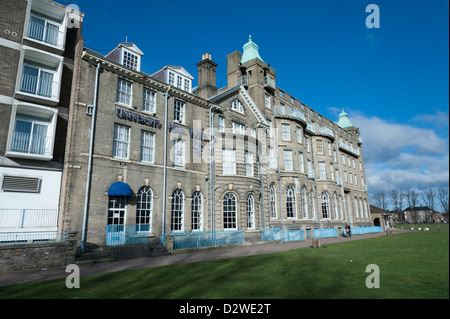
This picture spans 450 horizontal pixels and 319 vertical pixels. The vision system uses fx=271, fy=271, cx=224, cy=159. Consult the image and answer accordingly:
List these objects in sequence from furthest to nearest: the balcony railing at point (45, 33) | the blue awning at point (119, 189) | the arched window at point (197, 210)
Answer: the arched window at point (197, 210) → the balcony railing at point (45, 33) → the blue awning at point (119, 189)

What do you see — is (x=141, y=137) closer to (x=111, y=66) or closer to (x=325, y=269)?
(x=111, y=66)

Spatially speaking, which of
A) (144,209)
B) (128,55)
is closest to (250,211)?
(144,209)

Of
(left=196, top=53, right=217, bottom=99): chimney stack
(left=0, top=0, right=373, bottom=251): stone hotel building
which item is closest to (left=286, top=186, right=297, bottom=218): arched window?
(left=0, top=0, right=373, bottom=251): stone hotel building

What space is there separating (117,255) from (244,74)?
2742 centimetres

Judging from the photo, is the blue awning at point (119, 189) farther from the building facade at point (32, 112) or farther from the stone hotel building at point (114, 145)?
the building facade at point (32, 112)

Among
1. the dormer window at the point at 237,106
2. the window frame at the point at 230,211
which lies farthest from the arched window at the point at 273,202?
the dormer window at the point at 237,106

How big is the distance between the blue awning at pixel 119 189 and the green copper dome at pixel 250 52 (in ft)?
78.3

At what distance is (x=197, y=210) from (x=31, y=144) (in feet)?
41.1

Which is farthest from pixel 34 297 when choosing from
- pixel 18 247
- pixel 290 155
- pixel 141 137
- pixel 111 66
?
pixel 290 155

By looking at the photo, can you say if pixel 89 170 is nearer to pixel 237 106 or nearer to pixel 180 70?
pixel 180 70

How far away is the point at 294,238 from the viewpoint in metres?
→ 26.6

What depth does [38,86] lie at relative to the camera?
17219 mm

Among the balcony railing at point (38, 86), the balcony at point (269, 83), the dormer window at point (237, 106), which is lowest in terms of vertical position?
the balcony railing at point (38, 86)

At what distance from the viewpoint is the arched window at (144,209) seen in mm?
18766
